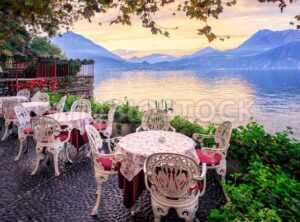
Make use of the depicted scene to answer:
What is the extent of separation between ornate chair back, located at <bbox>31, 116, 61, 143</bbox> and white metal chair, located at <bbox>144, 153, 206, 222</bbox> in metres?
2.63

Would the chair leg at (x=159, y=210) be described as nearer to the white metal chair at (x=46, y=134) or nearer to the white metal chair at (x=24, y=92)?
the white metal chair at (x=46, y=134)

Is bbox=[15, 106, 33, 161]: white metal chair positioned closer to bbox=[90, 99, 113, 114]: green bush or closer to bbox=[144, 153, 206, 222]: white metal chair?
bbox=[90, 99, 113, 114]: green bush

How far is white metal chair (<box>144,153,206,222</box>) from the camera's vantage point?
9.07 feet

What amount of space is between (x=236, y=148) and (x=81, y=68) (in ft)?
58.4

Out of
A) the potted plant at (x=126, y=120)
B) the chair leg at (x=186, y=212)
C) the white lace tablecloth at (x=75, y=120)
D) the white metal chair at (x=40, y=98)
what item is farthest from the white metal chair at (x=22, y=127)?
the chair leg at (x=186, y=212)

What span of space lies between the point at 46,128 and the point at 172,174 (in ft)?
9.83

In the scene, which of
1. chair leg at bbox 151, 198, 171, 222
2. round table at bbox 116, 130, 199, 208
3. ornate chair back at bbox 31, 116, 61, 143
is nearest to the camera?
chair leg at bbox 151, 198, 171, 222

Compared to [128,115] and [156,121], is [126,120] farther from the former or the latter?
[156,121]

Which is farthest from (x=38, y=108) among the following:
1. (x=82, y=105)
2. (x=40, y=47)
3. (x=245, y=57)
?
(x=245, y=57)

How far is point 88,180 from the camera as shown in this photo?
4.57 m

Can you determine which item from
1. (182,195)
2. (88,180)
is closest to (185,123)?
(88,180)

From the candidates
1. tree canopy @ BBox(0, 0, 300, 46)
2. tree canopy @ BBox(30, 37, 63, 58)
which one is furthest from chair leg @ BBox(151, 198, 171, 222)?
tree canopy @ BBox(30, 37, 63, 58)

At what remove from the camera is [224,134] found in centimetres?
417

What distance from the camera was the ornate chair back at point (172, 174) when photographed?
9.05 ft
